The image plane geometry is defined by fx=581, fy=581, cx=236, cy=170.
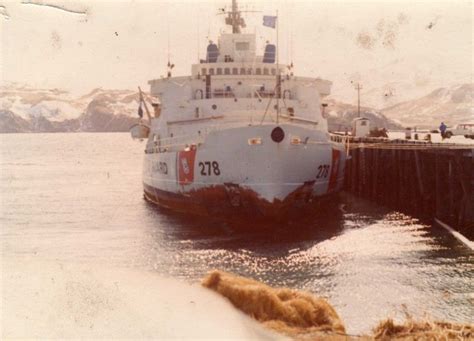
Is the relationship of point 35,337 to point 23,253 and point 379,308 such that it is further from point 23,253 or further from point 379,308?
point 23,253

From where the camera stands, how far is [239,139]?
24109 millimetres

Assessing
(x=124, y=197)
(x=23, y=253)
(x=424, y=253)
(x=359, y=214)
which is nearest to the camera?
(x=424, y=253)

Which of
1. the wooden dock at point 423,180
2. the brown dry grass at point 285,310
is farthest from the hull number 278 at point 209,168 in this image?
the brown dry grass at point 285,310

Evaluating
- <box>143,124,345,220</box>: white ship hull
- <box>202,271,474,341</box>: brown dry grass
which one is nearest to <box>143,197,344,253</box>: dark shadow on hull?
<box>143,124,345,220</box>: white ship hull

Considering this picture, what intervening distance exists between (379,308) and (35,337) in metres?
8.17

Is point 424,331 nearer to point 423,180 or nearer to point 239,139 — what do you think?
point 239,139

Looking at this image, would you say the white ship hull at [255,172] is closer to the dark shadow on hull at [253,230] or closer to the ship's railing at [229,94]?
the dark shadow on hull at [253,230]

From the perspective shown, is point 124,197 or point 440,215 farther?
point 124,197

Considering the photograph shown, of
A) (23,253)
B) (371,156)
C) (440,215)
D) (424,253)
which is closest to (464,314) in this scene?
(424,253)

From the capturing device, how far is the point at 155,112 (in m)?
35.5

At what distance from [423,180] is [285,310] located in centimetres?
1980

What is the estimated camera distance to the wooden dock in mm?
23656

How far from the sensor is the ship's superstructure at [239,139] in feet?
78.7

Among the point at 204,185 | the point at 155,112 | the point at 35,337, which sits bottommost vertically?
the point at 35,337
